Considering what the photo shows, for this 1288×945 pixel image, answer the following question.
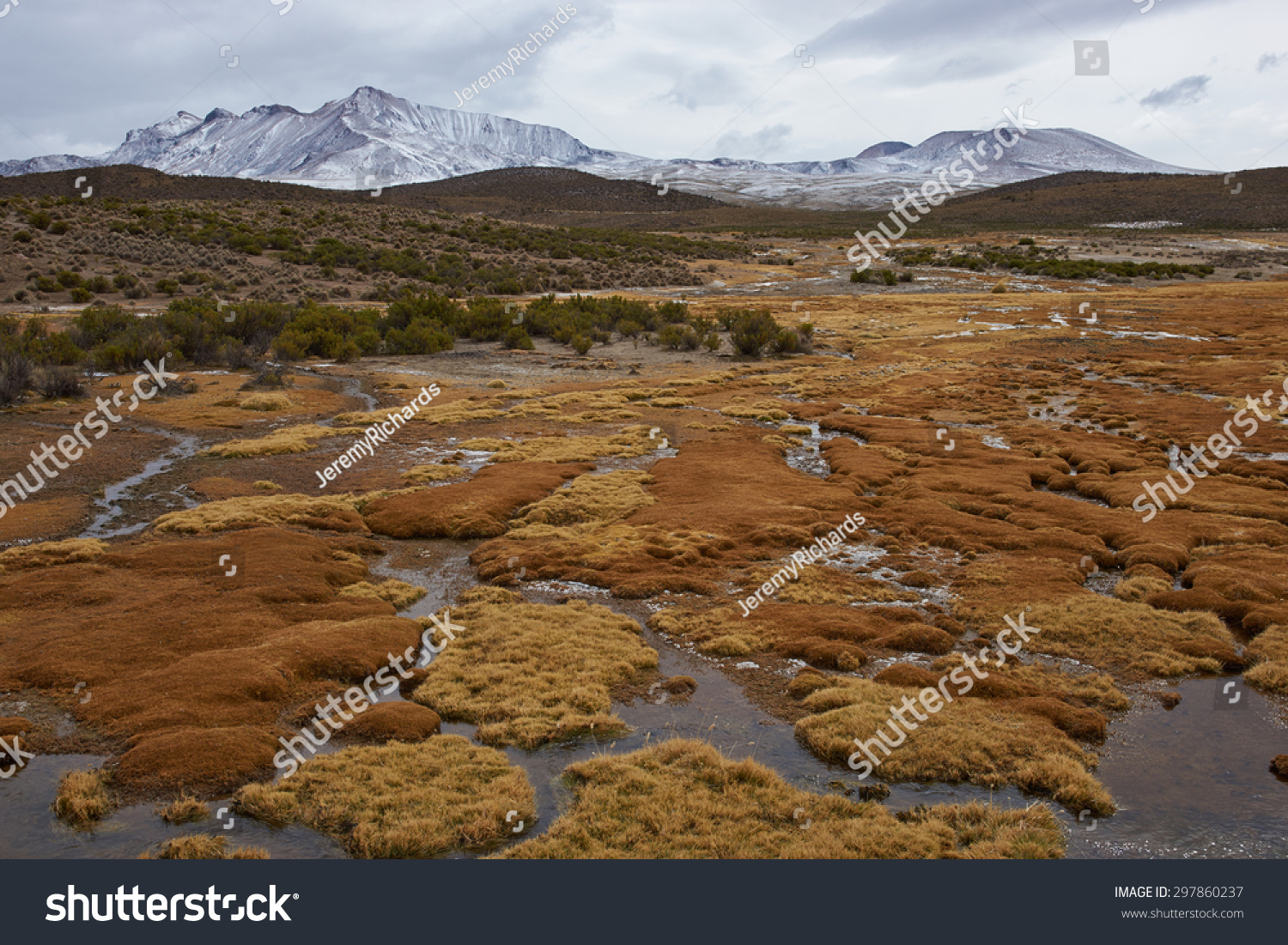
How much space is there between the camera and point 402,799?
8.18 metres

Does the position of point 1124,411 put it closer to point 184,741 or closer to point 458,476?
point 458,476

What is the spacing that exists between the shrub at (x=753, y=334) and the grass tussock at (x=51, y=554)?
29.3 meters

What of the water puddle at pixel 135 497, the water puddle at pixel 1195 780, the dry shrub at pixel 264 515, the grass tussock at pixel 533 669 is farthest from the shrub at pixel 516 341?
the water puddle at pixel 1195 780

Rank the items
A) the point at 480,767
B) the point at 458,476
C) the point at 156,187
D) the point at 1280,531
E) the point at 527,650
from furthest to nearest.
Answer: the point at 156,187 < the point at 458,476 < the point at 1280,531 < the point at 527,650 < the point at 480,767

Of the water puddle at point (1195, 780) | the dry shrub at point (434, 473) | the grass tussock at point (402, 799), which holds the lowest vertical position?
the water puddle at point (1195, 780)

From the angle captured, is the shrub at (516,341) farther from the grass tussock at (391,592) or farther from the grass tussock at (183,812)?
the grass tussock at (183,812)

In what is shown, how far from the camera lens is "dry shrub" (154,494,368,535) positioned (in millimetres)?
16016

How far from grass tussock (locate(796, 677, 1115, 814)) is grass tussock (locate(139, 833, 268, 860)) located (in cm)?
567

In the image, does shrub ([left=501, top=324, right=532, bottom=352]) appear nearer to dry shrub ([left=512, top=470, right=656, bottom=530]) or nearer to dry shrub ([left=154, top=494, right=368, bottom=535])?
dry shrub ([left=512, top=470, right=656, bottom=530])

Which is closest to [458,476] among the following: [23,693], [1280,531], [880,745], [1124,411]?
[23,693]

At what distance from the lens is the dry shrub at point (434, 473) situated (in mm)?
19812

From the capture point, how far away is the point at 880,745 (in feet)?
30.0

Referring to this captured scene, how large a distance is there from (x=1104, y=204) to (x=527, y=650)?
A: 164293 mm

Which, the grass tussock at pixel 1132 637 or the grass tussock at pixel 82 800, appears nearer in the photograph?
the grass tussock at pixel 82 800
